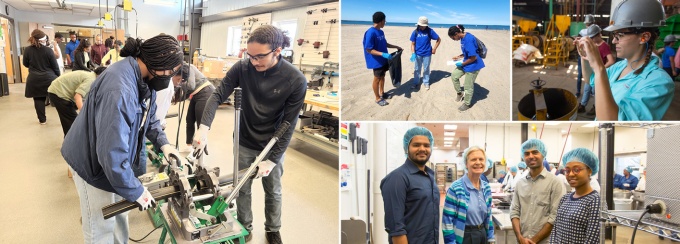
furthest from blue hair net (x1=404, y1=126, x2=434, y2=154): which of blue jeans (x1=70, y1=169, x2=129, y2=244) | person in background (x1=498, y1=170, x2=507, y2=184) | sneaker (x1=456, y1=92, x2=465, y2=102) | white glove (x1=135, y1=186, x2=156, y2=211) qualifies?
blue jeans (x1=70, y1=169, x2=129, y2=244)

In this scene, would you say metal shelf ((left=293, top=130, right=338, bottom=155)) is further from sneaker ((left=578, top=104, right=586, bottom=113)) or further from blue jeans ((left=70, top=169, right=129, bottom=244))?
sneaker ((left=578, top=104, right=586, bottom=113))

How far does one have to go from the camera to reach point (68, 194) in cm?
397

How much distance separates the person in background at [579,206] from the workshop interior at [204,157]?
124 centimetres

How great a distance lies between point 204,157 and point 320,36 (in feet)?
12.0

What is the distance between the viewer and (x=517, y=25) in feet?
5.15

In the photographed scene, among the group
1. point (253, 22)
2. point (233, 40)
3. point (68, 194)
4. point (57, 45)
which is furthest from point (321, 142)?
point (57, 45)

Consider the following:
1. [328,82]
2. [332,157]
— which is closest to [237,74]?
[332,157]

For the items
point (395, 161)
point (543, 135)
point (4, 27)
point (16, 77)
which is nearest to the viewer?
point (543, 135)

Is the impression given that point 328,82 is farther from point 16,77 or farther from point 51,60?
point 16,77

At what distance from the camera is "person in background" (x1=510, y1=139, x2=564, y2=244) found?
69.1 inches

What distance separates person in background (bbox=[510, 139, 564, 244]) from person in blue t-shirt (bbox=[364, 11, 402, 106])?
648 millimetres

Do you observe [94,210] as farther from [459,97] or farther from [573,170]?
[573,170]

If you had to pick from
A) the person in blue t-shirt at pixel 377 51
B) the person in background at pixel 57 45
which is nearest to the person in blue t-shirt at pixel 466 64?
the person in blue t-shirt at pixel 377 51

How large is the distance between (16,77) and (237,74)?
15.2 meters
